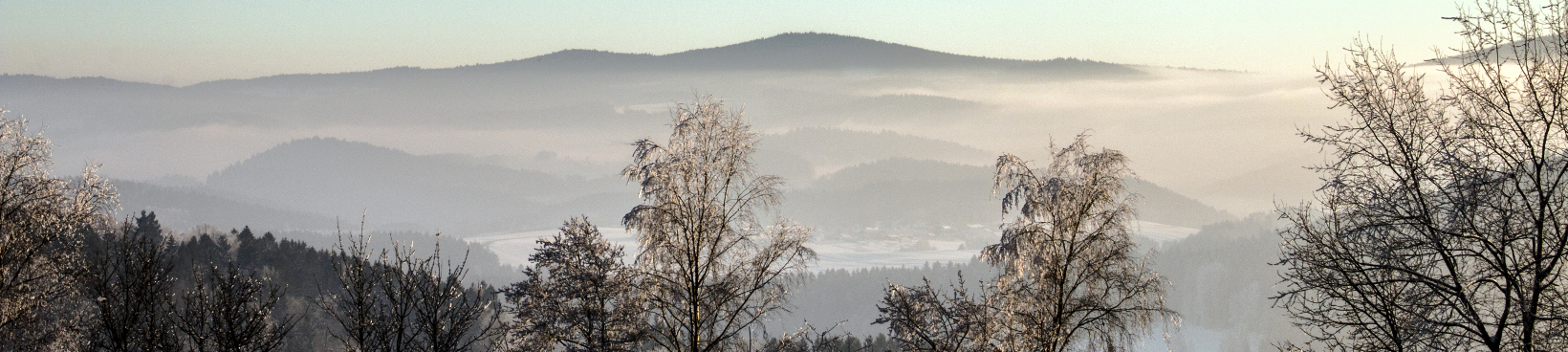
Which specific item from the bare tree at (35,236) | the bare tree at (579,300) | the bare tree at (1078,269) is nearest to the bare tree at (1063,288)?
the bare tree at (1078,269)

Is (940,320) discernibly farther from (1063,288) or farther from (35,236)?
(35,236)

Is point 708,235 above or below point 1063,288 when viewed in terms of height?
above

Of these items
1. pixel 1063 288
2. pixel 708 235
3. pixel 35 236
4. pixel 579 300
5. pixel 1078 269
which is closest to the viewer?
pixel 708 235

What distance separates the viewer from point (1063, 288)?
1257 cm

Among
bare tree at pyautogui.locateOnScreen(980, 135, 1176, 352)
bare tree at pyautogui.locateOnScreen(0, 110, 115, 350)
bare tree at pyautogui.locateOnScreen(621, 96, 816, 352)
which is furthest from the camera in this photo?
bare tree at pyautogui.locateOnScreen(0, 110, 115, 350)

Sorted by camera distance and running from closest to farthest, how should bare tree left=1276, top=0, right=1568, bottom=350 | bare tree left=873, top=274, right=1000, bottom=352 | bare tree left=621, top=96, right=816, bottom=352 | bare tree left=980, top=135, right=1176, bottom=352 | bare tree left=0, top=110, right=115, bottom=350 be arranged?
bare tree left=1276, top=0, right=1568, bottom=350 → bare tree left=621, top=96, right=816, bottom=352 → bare tree left=980, top=135, right=1176, bottom=352 → bare tree left=873, top=274, right=1000, bottom=352 → bare tree left=0, top=110, right=115, bottom=350

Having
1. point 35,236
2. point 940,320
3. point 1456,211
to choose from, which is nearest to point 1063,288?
point 940,320

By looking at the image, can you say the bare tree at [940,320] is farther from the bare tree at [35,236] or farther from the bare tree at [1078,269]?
the bare tree at [35,236]

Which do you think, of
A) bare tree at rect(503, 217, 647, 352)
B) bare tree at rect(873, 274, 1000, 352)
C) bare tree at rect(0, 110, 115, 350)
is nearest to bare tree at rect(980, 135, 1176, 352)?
bare tree at rect(873, 274, 1000, 352)

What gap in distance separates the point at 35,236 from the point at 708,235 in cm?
1038

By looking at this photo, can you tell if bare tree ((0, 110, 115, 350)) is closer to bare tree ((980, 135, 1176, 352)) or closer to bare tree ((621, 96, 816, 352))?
bare tree ((621, 96, 816, 352))

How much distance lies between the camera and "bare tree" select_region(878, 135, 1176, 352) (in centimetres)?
1241

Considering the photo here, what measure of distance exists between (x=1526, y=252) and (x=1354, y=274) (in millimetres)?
1442

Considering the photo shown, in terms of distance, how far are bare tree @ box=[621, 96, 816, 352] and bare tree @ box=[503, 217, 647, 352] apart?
0.33 m
